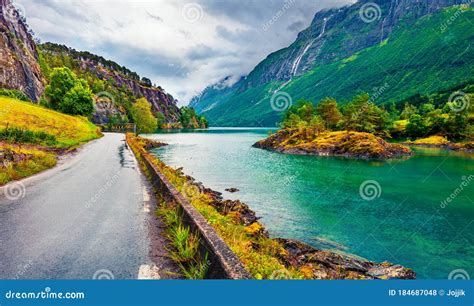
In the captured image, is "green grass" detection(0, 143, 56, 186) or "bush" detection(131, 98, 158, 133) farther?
"bush" detection(131, 98, 158, 133)

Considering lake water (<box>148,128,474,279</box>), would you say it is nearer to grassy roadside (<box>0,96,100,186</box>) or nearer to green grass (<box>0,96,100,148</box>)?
grassy roadside (<box>0,96,100,186</box>)

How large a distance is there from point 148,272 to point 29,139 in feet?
108

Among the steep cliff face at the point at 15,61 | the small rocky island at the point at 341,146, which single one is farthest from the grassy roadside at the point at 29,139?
the small rocky island at the point at 341,146

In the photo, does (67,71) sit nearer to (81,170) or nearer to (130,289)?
(81,170)

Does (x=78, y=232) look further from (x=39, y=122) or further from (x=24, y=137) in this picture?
(x=39, y=122)

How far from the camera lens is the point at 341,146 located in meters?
69.5

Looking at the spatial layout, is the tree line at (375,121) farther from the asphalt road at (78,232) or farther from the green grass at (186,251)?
the green grass at (186,251)

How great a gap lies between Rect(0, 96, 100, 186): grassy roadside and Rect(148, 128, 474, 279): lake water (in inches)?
589

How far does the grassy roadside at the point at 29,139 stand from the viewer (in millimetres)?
18719

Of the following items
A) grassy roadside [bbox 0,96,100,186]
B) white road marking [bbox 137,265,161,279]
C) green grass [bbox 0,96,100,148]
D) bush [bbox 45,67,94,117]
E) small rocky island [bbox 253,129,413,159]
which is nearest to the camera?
white road marking [bbox 137,265,161,279]

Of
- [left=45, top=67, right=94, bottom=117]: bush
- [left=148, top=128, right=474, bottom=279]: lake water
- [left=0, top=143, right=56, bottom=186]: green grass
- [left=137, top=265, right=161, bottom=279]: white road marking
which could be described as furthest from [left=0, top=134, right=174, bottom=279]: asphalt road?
[left=45, top=67, right=94, bottom=117]: bush

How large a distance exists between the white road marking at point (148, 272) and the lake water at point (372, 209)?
12.0 metres

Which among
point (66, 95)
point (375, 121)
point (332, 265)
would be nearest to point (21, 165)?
point (332, 265)

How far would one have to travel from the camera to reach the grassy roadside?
1872cm
